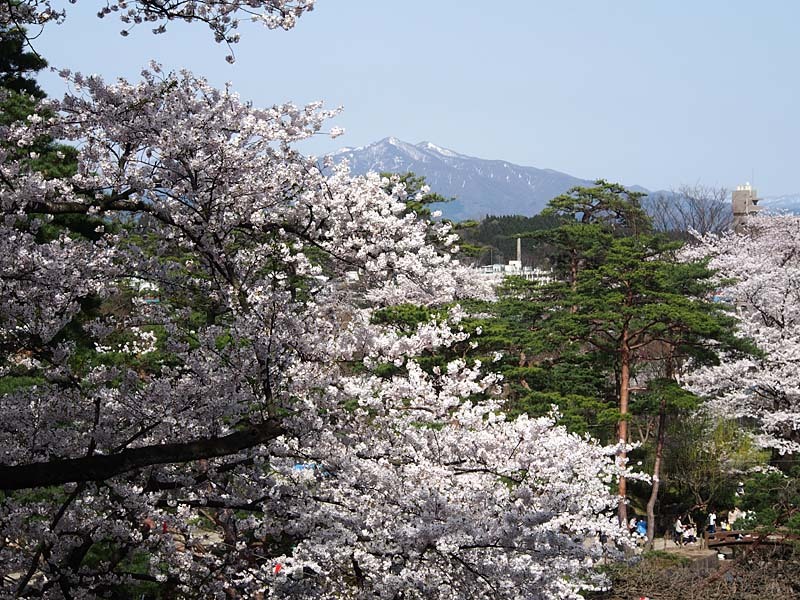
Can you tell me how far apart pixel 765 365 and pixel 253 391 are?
15.1 meters

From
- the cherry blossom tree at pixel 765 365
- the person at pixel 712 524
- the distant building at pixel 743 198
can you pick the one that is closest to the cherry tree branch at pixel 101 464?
the person at pixel 712 524

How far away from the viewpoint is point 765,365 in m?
17.3

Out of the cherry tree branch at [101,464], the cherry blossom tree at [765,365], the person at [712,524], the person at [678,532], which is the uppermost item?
the cherry tree branch at [101,464]

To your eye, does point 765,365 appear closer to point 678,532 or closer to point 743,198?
point 678,532

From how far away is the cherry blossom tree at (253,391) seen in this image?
177 inches

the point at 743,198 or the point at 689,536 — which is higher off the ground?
the point at 743,198

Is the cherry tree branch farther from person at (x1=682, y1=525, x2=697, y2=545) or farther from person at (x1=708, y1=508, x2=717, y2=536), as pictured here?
person at (x1=682, y1=525, x2=697, y2=545)

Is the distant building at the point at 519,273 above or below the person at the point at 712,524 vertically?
above

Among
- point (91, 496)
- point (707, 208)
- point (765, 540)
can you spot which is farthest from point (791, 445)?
point (707, 208)

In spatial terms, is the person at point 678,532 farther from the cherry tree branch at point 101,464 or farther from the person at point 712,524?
the cherry tree branch at point 101,464

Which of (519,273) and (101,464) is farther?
(519,273)

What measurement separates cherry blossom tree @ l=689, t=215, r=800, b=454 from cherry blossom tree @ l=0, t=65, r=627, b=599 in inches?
495

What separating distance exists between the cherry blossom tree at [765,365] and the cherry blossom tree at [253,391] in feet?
41.3

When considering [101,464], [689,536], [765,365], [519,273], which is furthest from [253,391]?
[519,273]
